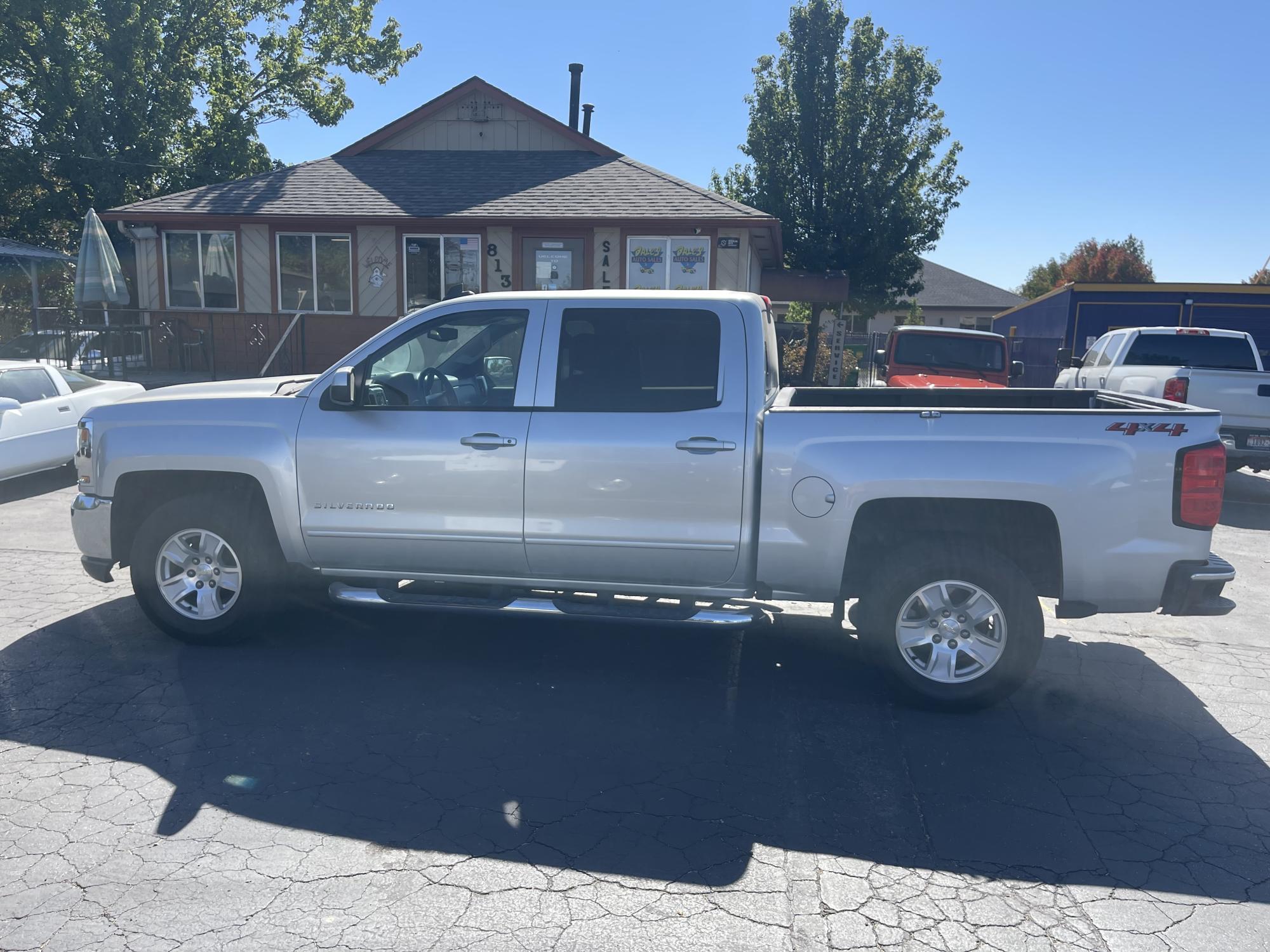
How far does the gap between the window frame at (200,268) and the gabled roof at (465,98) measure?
345 cm

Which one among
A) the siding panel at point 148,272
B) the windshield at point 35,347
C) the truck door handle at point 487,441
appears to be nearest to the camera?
the truck door handle at point 487,441

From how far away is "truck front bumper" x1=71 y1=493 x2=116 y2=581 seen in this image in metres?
5.68

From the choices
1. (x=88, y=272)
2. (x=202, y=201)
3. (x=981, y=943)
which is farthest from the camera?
(x=202, y=201)

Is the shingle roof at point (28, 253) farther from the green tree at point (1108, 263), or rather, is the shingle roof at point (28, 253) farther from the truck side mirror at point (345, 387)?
the green tree at point (1108, 263)

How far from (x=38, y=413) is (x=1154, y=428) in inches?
392

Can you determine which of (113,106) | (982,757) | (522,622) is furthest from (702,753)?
(113,106)

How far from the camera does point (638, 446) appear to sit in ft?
16.6

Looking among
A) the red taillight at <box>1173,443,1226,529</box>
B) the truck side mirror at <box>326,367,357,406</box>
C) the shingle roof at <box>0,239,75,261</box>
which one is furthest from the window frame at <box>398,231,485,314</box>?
the red taillight at <box>1173,443,1226,529</box>

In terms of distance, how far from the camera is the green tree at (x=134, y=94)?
1054 inches

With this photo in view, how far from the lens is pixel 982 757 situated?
177 inches

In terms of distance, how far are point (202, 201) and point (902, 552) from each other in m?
18.0

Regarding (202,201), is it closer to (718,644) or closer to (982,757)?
(718,644)

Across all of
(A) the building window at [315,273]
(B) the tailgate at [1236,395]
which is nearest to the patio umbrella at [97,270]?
(A) the building window at [315,273]

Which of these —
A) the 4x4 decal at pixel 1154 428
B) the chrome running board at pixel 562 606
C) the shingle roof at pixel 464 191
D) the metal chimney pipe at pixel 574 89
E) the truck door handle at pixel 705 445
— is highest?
the metal chimney pipe at pixel 574 89
